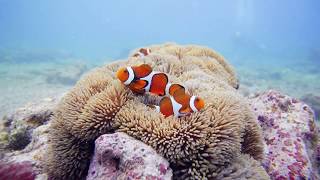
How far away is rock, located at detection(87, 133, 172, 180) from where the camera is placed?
7.61ft

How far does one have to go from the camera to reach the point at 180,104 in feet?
8.70

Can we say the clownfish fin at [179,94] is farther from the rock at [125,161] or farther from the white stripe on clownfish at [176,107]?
the rock at [125,161]

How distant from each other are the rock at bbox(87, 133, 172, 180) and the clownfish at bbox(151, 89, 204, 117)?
40 centimetres

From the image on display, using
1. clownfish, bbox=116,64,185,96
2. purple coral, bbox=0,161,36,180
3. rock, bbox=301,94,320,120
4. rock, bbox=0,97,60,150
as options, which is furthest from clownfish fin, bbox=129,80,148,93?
rock, bbox=301,94,320,120

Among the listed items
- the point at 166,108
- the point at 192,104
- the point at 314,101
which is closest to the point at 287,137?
the point at 192,104

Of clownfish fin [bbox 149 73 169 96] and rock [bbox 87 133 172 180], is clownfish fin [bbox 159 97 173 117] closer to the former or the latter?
clownfish fin [bbox 149 73 169 96]

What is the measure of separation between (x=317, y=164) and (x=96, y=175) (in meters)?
3.68

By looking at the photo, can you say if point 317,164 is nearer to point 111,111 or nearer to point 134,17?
point 111,111

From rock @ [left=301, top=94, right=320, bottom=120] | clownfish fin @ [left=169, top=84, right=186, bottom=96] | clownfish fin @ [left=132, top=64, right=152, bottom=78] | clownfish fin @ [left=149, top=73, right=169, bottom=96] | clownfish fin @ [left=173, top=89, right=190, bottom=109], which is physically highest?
rock @ [left=301, top=94, right=320, bottom=120]

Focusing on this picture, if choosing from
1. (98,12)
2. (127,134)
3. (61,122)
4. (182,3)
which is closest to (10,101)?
(61,122)

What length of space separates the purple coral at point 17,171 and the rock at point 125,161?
120 cm

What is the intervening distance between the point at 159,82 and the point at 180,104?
0.38 meters

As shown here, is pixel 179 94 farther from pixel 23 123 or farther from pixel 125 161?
pixel 23 123

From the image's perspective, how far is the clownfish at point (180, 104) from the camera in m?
2.64
